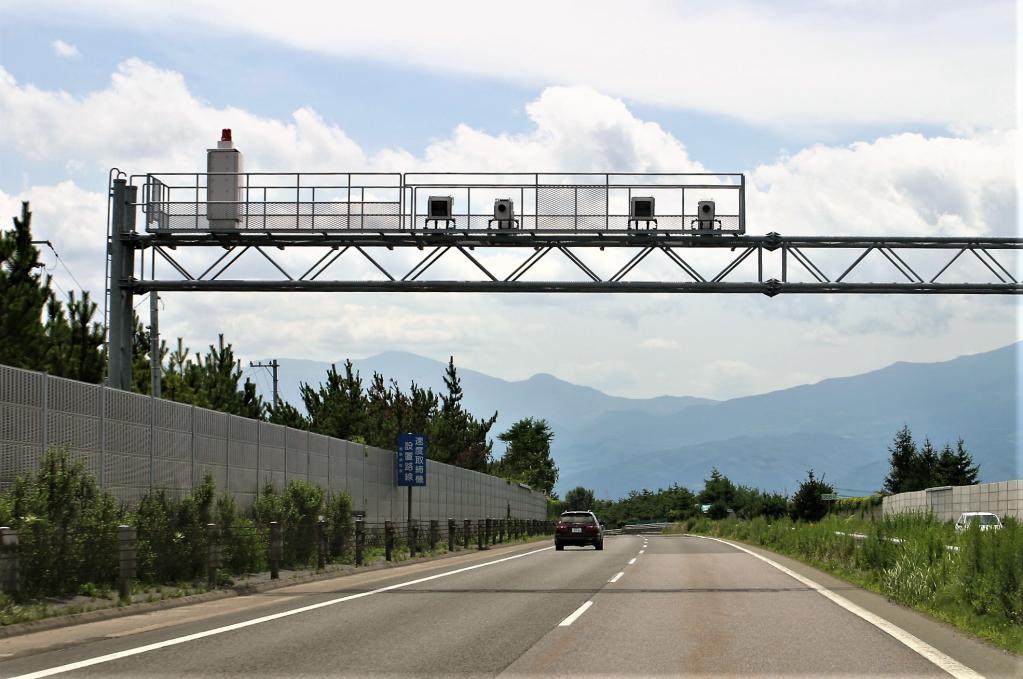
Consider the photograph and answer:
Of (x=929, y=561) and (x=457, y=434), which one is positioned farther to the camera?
(x=457, y=434)

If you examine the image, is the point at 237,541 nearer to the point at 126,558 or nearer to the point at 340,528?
the point at 126,558

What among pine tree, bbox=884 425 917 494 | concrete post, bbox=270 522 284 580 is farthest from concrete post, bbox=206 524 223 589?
pine tree, bbox=884 425 917 494

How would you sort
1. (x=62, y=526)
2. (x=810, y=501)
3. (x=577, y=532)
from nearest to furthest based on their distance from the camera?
(x=62, y=526) < (x=577, y=532) < (x=810, y=501)

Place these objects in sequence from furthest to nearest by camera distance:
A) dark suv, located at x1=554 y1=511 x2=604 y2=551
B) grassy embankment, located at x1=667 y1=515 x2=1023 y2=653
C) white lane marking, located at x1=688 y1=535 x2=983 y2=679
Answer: dark suv, located at x1=554 y1=511 x2=604 y2=551 < grassy embankment, located at x1=667 y1=515 x2=1023 y2=653 < white lane marking, located at x1=688 y1=535 x2=983 y2=679

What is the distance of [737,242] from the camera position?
31469 millimetres

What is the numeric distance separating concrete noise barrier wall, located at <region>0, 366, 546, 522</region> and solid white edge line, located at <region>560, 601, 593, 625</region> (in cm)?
783

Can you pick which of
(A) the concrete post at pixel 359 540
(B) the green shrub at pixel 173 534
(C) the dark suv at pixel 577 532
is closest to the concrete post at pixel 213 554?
(B) the green shrub at pixel 173 534

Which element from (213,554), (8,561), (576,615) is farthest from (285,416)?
(576,615)

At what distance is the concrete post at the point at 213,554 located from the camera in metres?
21.4

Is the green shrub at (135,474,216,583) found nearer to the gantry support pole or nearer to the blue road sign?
the gantry support pole

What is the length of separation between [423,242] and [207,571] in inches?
480

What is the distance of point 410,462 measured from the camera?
155 ft

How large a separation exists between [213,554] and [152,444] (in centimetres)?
239

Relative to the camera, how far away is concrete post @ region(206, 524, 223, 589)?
21.4 m
